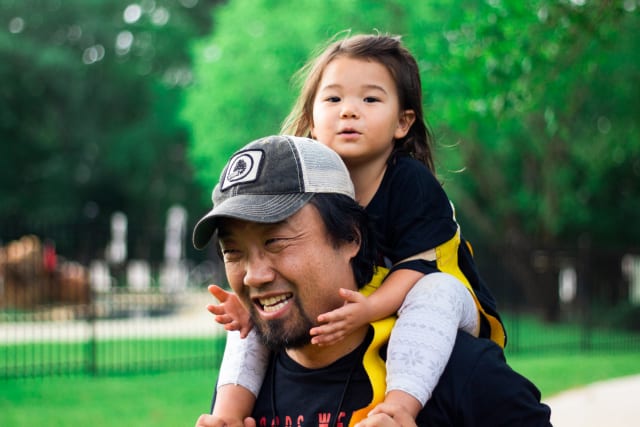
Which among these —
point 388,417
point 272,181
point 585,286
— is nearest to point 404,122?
point 272,181

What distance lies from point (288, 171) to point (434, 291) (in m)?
0.57

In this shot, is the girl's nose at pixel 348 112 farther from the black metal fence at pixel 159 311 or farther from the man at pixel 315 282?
the black metal fence at pixel 159 311

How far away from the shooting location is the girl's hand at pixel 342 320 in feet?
7.97

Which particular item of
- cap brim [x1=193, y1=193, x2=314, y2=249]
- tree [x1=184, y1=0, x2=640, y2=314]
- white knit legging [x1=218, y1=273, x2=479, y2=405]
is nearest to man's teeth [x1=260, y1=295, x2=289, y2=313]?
cap brim [x1=193, y1=193, x2=314, y2=249]

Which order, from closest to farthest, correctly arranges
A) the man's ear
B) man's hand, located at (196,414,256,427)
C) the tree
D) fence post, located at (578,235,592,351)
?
man's hand, located at (196,414,256,427) → the man's ear → fence post, located at (578,235,592,351) → the tree

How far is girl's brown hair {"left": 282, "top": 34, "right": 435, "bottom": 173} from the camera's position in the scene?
3.01 metres

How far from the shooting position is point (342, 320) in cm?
246

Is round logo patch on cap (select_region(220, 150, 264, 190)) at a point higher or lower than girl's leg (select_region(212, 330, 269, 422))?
higher

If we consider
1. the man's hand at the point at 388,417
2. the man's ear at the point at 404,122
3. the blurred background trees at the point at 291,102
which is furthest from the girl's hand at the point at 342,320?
the blurred background trees at the point at 291,102

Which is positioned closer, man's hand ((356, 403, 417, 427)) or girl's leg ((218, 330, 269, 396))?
man's hand ((356, 403, 417, 427))

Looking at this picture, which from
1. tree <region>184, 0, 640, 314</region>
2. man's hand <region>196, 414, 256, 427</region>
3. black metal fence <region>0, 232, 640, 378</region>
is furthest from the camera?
tree <region>184, 0, 640, 314</region>

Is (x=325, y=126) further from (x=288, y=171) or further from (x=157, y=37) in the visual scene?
(x=157, y=37)

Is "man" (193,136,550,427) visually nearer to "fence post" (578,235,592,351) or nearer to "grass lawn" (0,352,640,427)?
"grass lawn" (0,352,640,427)

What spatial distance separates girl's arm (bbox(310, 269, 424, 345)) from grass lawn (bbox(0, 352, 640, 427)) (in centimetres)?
682
